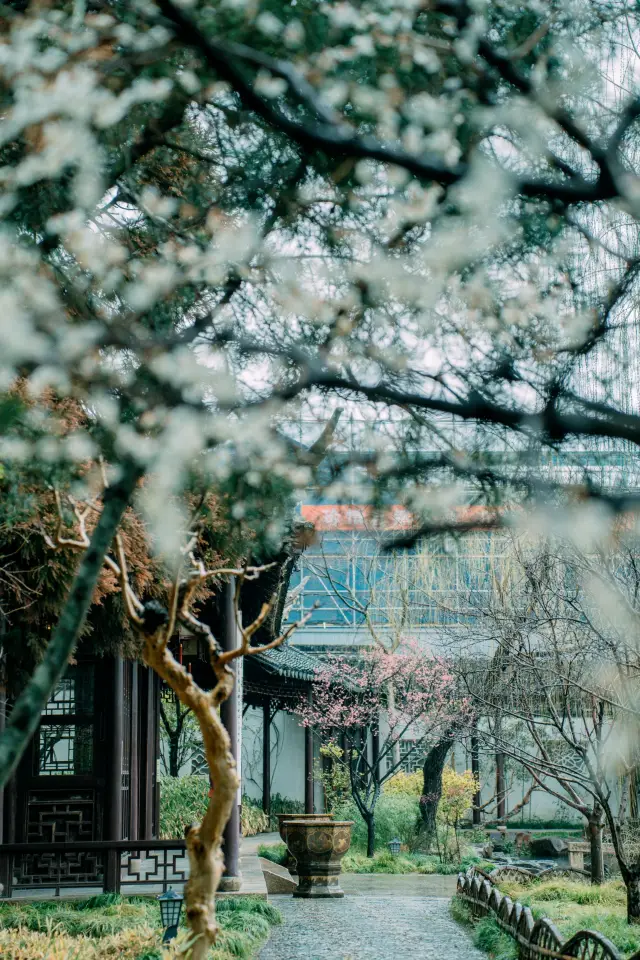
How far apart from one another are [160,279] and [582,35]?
1731 mm

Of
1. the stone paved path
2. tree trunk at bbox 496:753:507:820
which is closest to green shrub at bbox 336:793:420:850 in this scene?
tree trunk at bbox 496:753:507:820

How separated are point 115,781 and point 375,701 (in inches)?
474

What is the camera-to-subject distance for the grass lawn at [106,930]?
291 inches

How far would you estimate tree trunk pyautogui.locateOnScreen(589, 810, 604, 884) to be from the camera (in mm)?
12555

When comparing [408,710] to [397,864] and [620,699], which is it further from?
[620,699]

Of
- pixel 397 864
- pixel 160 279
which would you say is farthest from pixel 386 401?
pixel 397 864

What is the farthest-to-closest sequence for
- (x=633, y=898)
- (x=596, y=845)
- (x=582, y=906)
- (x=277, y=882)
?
(x=277, y=882) → (x=596, y=845) → (x=582, y=906) → (x=633, y=898)

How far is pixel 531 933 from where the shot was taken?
26.0 feet

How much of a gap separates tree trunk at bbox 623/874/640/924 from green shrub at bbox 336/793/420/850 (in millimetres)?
11411

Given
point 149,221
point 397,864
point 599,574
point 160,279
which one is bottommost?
point 397,864

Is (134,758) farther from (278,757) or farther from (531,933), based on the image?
(278,757)

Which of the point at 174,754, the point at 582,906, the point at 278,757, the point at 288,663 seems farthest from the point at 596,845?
the point at 278,757

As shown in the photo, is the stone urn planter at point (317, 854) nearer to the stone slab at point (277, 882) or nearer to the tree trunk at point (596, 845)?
the stone slab at point (277, 882)

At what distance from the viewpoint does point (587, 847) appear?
16734 millimetres
